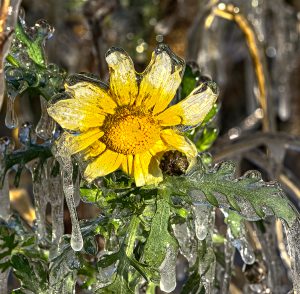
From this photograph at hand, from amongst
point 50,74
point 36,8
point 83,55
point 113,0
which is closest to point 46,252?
point 50,74

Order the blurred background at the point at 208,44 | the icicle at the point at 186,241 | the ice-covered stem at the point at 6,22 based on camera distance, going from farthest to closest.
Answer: the blurred background at the point at 208,44 < the icicle at the point at 186,241 < the ice-covered stem at the point at 6,22

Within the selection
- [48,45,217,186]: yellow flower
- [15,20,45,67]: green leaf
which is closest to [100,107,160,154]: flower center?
[48,45,217,186]: yellow flower

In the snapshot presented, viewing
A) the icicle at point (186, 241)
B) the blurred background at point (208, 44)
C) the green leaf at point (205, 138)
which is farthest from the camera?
the blurred background at point (208, 44)

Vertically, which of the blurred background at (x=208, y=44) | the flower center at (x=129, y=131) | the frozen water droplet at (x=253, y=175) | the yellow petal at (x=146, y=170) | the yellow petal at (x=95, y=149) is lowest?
the blurred background at (x=208, y=44)

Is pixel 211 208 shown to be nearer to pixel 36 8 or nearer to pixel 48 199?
pixel 48 199

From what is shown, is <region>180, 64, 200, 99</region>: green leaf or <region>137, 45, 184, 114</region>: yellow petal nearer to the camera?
<region>137, 45, 184, 114</region>: yellow petal

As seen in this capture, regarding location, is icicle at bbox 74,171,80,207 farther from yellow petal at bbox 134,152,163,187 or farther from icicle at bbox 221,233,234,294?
icicle at bbox 221,233,234,294

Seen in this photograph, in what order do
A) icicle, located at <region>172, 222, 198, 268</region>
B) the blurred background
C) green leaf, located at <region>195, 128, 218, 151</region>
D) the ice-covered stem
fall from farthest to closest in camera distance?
1. the blurred background
2. green leaf, located at <region>195, 128, 218, 151</region>
3. icicle, located at <region>172, 222, 198, 268</region>
4. the ice-covered stem

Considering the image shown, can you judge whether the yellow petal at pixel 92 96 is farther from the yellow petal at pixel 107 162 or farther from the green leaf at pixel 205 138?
the green leaf at pixel 205 138

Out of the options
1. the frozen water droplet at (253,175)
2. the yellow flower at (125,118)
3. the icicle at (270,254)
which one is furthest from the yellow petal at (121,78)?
the icicle at (270,254)
